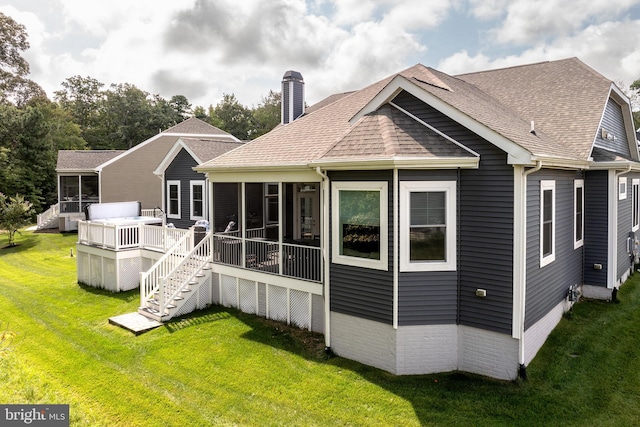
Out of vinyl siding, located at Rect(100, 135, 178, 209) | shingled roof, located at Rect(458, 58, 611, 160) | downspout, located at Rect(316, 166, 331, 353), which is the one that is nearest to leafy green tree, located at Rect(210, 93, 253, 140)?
vinyl siding, located at Rect(100, 135, 178, 209)

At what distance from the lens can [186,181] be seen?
56.9ft

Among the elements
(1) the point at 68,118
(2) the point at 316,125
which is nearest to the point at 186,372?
(2) the point at 316,125

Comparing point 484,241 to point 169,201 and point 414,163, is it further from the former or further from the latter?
point 169,201

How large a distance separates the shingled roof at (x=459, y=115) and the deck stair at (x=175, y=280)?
278cm

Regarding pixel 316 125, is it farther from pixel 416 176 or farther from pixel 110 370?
pixel 110 370

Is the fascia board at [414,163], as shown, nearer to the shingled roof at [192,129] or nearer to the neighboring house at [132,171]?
the neighboring house at [132,171]

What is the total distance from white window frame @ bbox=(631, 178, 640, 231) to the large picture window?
17001 mm

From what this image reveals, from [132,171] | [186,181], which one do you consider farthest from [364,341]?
[132,171]

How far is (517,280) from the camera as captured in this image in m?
7.09

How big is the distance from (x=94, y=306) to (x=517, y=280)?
12149 millimetres

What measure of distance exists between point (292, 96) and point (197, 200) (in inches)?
230

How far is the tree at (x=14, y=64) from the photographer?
145 feet

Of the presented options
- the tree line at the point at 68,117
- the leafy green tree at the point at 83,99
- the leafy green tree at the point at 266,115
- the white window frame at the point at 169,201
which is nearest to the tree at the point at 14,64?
the tree line at the point at 68,117

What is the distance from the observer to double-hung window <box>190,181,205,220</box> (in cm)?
1677
